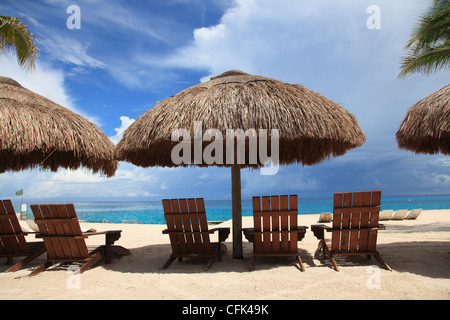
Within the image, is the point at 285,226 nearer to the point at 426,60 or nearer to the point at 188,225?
the point at 188,225

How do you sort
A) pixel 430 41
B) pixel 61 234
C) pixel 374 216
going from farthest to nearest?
pixel 430 41 → pixel 61 234 → pixel 374 216

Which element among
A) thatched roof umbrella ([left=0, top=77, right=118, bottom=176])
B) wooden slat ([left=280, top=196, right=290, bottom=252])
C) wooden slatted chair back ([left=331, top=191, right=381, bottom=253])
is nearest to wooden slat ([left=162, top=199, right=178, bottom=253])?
wooden slat ([left=280, top=196, right=290, bottom=252])

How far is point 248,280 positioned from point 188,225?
1.10m

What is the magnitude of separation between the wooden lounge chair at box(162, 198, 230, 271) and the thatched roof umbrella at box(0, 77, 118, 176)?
71.1 inches

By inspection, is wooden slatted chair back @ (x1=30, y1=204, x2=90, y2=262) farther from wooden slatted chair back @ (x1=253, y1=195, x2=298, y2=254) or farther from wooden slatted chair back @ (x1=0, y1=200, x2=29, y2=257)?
wooden slatted chair back @ (x1=253, y1=195, x2=298, y2=254)

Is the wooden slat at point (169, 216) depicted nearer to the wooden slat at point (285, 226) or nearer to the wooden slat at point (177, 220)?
the wooden slat at point (177, 220)

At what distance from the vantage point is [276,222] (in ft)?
12.5

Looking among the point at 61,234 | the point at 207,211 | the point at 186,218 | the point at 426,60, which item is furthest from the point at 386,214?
the point at 207,211

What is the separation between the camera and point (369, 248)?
383cm

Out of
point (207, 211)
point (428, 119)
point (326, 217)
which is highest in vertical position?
point (428, 119)

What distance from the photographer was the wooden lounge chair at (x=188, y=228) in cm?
391
